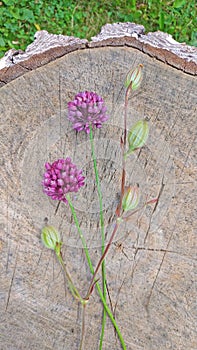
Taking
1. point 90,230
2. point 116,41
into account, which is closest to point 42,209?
point 90,230

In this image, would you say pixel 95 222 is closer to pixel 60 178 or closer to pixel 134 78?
pixel 60 178

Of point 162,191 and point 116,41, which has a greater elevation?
point 116,41

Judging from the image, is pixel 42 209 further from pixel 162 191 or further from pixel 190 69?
pixel 190 69

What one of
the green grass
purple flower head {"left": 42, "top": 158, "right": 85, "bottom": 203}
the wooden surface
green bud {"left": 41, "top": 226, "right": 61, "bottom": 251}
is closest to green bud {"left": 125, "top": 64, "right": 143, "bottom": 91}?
the wooden surface

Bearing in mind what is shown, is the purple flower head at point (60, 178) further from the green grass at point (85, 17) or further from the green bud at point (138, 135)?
the green grass at point (85, 17)

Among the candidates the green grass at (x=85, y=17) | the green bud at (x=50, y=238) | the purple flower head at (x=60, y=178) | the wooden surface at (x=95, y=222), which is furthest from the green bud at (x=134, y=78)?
the green grass at (x=85, y=17)

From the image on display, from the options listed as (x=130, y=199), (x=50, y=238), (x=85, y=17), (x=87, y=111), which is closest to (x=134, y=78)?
(x=87, y=111)
